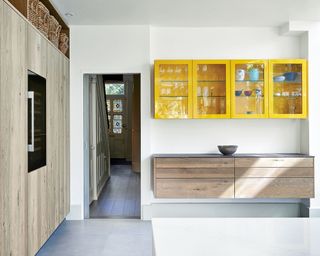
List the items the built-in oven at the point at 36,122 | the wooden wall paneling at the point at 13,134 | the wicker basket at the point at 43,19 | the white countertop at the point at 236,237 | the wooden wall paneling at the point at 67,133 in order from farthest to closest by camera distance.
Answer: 1. the wooden wall paneling at the point at 67,133
2. the wicker basket at the point at 43,19
3. the built-in oven at the point at 36,122
4. the wooden wall paneling at the point at 13,134
5. the white countertop at the point at 236,237

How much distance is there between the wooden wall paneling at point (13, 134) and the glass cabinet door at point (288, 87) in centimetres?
317

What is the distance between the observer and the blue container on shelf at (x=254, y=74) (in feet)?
14.8

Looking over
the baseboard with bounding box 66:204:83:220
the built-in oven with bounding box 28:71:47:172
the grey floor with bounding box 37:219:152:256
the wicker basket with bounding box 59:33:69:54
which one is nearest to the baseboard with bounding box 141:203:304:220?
the grey floor with bounding box 37:219:152:256

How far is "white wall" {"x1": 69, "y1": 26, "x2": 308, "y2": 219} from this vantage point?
454cm

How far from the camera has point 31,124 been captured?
2.77 m

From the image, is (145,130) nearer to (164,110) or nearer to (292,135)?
(164,110)

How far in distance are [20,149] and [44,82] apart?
3.00ft

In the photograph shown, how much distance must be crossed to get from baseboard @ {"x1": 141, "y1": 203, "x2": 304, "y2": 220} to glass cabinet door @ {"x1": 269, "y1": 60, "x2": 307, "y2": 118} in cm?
133

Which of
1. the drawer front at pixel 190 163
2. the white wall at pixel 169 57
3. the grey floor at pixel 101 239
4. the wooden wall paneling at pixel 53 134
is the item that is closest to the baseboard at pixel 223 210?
the white wall at pixel 169 57

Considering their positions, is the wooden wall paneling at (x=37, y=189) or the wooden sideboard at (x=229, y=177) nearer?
the wooden wall paneling at (x=37, y=189)

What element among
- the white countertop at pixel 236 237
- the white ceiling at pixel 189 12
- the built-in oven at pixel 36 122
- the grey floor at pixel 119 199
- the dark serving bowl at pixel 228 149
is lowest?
the grey floor at pixel 119 199

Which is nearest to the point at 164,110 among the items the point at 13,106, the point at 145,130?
the point at 145,130

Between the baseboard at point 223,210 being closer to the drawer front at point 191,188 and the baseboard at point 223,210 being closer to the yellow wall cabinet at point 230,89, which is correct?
the drawer front at point 191,188


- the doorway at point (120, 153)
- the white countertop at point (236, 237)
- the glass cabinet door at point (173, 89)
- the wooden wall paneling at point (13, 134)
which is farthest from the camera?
the doorway at point (120, 153)
